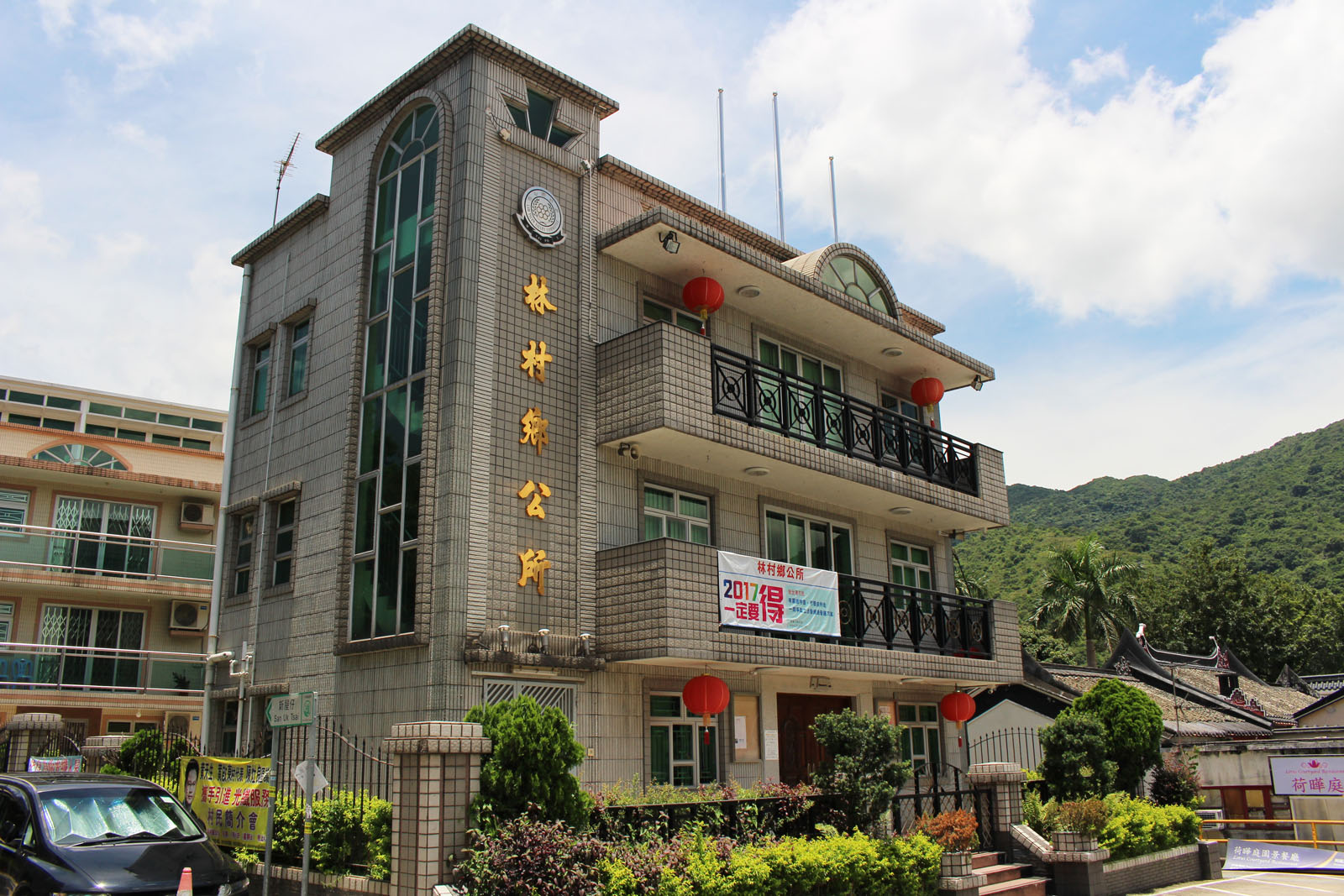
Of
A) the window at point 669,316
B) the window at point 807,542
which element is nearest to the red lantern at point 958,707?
the window at point 807,542

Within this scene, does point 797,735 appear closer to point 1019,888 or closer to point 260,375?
point 1019,888

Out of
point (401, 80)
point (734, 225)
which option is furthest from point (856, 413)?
point (401, 80)

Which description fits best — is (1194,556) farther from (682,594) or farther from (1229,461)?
(682,594)

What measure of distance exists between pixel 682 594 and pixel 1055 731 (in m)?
7.68

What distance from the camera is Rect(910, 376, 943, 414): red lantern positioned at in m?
21.6

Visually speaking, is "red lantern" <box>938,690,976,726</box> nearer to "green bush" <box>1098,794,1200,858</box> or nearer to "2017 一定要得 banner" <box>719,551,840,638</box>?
"green bush" <box>1098,794,1200,858</box>

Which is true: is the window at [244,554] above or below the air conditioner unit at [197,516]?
below

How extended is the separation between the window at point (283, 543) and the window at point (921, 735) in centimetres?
1125

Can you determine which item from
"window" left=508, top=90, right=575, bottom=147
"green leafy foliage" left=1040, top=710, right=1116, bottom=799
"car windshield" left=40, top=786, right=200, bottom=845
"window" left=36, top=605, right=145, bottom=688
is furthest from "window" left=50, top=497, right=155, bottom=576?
"green leafy foliage" left=1040, top=710, right=1116, bottom=799

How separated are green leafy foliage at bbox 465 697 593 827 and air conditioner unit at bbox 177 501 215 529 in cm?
1771

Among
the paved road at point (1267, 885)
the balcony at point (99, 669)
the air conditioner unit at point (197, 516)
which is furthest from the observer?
the air conditioner unit at point (197, 516)

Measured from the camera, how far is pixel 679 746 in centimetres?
1489

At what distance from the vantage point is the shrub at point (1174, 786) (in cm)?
1848

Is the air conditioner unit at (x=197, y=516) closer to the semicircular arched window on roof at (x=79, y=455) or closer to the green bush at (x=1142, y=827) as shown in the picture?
the semicircular arched window on roof at (x=79, y=455)
